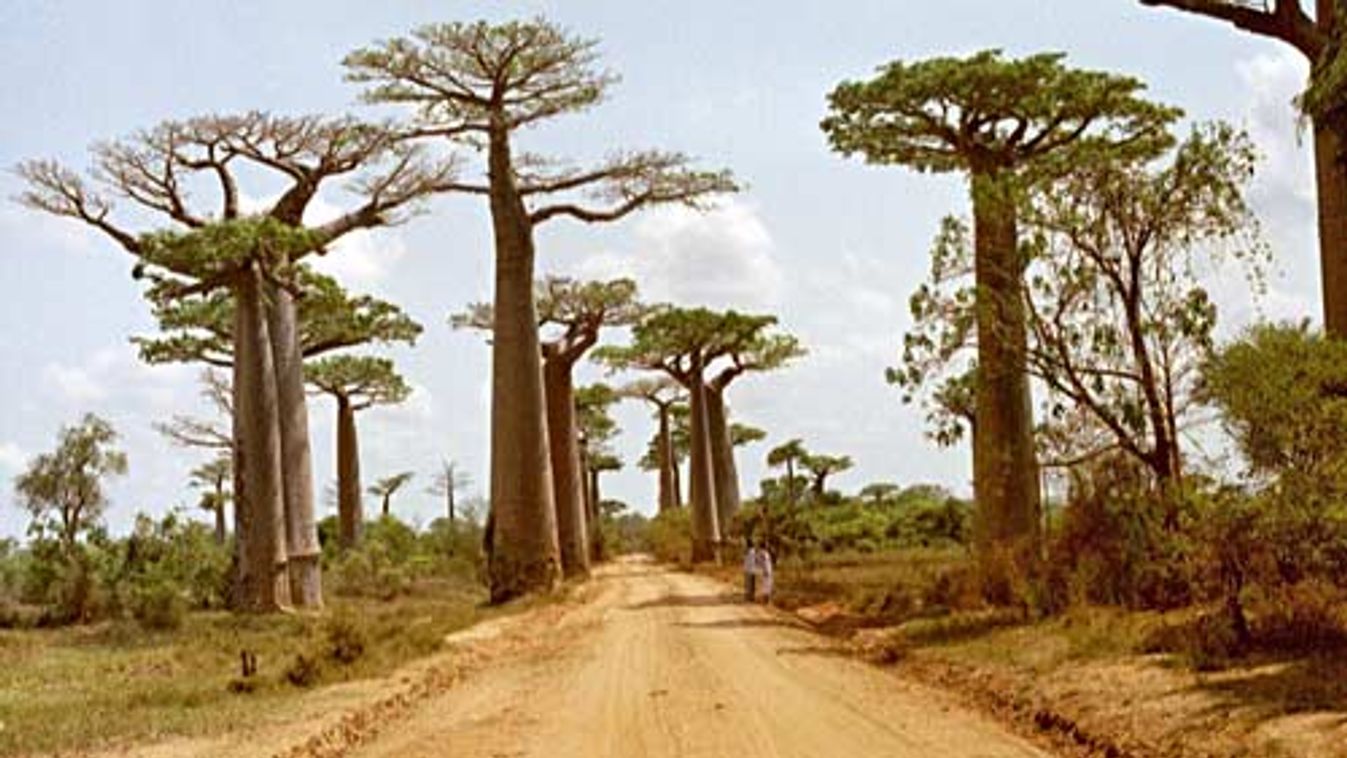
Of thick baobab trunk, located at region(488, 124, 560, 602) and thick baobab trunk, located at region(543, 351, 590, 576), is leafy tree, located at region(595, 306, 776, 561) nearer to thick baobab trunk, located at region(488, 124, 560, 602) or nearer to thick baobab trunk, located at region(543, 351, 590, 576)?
thick baobab trunk, located at region(543, 351, 590, 576)

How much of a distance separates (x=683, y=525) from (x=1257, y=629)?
32647mm

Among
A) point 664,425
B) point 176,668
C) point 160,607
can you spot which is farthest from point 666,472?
point 176,668

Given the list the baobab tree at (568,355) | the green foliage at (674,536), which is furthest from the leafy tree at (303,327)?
the green foliage at (674,536)

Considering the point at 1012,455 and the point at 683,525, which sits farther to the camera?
the point at 683,525

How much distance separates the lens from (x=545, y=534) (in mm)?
22125

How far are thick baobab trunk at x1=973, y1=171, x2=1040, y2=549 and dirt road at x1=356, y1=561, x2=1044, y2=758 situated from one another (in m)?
2.83

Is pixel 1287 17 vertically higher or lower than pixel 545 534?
higher

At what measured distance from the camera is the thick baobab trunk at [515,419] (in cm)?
2189

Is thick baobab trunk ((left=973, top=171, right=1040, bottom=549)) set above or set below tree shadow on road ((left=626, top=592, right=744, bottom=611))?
above

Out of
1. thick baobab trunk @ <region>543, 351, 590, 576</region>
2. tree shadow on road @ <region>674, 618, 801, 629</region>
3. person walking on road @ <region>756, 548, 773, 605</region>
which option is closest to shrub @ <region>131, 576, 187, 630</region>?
tree shadow on road @ <region>674, 618, 801, 629</region>

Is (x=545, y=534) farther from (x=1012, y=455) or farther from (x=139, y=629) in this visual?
(x=1012, y=455)

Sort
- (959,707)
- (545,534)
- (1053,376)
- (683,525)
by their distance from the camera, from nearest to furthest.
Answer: (959,707) → (1053,376) → (545,534) → (683,525)

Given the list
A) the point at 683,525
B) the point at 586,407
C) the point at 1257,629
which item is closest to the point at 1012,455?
the point at 1257,629

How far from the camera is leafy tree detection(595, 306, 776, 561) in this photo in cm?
3525
